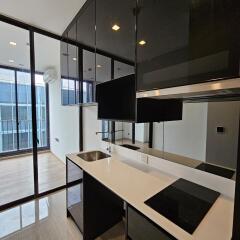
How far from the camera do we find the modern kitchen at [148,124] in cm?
84

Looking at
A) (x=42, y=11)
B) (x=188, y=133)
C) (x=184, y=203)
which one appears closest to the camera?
(x=184, y=203)

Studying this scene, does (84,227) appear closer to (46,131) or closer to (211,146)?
(211,146)

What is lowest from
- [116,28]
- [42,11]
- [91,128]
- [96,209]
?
[96,209]

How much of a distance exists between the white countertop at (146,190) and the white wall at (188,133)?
302mm

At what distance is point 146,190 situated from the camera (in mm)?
1261

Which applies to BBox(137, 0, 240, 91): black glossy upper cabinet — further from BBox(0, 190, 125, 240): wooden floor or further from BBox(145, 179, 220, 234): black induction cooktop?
BBox(0, 190, 125, 240): wooden floor

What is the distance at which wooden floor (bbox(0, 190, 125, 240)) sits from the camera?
5.97ft

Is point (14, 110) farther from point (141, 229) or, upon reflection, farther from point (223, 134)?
point (223, 134)

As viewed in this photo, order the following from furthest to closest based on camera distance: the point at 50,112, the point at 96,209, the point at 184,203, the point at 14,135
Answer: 1. the point at 50,112
2. the point at 14,135
3. the point at 96,209
4. the point at 184,203

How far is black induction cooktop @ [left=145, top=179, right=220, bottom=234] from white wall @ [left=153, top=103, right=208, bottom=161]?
29 cm

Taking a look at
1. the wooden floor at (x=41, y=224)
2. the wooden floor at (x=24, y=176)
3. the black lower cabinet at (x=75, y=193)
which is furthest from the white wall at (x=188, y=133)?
the wooden floor at (x=24, y=176)

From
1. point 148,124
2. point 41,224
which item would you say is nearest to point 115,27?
point 148,124

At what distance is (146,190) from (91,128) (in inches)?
72.0

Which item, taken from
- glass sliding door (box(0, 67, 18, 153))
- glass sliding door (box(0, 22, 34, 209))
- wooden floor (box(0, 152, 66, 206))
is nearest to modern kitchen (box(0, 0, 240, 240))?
wooden floor (box(0, 152, 66, 206))
